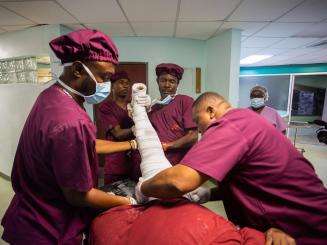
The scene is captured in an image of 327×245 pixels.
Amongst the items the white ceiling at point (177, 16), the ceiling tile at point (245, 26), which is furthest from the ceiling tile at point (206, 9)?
the ceiling tile at point (245, 26)

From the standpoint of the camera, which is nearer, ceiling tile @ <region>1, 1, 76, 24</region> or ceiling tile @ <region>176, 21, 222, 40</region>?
ceiling tile @ <region>1, 1, 76, 24</region>

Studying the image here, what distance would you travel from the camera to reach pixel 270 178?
35.8 inches

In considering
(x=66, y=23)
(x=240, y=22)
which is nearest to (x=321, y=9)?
(x=240, y=22)

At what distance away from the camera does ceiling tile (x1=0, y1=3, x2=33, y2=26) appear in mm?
2783

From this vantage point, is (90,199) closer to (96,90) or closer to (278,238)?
(96,90)

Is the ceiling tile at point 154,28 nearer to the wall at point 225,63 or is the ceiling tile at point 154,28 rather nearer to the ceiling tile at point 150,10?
the ceiling tile at point 150,10

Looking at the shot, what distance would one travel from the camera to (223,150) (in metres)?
0.86

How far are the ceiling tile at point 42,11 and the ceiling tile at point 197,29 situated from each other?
1507mm

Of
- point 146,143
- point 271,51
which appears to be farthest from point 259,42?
point 146,143

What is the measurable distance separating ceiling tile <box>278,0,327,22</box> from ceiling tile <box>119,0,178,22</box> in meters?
1.44

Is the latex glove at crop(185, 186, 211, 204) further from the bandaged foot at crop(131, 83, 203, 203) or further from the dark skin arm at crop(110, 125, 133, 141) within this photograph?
the dark skin arm at crop(110, 125, 133, 141)

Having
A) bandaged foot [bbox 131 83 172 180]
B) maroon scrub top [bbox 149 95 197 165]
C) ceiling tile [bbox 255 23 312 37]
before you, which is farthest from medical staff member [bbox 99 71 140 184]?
ceiling tile [bbox 255 23 312 37]

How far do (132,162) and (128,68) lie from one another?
7.79 ft

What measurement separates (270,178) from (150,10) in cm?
243
